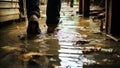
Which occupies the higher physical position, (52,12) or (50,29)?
(52,12)

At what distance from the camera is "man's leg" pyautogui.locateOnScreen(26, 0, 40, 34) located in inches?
118

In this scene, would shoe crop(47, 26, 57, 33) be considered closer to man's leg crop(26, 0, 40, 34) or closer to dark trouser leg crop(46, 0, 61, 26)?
dark trouser leg crop(46, 0, 61, 26)

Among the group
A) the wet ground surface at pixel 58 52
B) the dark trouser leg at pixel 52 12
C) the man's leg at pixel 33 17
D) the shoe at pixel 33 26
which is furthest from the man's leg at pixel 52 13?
the wet ground surface at pixel 58 52

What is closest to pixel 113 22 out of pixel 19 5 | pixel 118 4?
pixel 118 4

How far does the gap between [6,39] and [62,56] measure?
3.08 feet

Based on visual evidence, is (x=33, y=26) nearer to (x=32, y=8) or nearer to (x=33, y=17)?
(x=33, y=17)

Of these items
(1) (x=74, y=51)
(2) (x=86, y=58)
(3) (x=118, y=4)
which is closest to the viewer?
(2) (x=86, y=58)

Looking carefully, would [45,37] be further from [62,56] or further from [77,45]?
[62,56]

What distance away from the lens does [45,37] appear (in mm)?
2861

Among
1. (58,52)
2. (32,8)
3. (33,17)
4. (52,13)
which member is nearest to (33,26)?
(33,17)

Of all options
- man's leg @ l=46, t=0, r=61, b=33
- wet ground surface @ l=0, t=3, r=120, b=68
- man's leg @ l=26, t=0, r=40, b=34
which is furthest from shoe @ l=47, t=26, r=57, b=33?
wet ground surface @ l=0, t=3, r=120, b=68

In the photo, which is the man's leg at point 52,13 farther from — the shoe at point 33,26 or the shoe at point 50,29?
the shoe at point 33,26

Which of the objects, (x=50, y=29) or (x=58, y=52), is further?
(x=50, y=29)

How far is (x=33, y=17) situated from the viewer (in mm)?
3039
